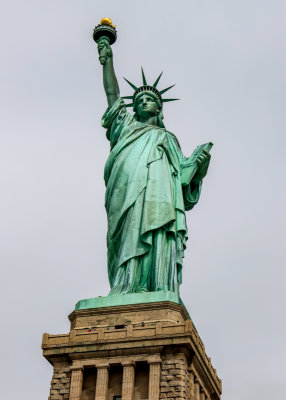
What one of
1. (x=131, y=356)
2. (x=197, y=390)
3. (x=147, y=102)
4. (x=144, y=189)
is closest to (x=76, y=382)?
(x=131, y=356)

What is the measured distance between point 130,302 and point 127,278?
3.47ft

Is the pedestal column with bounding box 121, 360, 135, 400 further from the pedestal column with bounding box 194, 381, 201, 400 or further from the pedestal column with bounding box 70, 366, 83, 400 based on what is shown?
the pedestal column with bounding box 194, 381, 201, 400

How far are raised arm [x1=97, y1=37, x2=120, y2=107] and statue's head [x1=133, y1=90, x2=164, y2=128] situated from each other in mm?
709

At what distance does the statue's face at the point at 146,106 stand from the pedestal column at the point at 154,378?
9435mm

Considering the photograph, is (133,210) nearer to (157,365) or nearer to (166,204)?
Answer: (166,204)

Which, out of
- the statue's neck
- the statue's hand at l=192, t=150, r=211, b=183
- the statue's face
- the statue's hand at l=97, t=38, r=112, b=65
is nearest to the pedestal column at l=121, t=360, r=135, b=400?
the statue's hand at l=192, t=150, r=211, b=183

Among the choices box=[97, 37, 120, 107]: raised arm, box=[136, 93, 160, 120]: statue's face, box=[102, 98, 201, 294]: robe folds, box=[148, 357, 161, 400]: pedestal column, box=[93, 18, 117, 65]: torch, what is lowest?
box=[148, 357, 161, 400]: pedestal column

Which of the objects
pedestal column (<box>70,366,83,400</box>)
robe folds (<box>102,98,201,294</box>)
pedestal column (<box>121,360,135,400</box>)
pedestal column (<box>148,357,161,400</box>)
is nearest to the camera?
pedestal column (<box>148,357,161,400</box>)

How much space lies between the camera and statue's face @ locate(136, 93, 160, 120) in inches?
1193

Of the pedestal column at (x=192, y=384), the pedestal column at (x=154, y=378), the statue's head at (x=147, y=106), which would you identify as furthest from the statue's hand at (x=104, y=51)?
the pedestal column at (x=192, y=384)

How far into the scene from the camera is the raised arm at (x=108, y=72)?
3042 cm

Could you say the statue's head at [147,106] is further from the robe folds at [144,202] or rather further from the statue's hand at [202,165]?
the statue's hand at [202,165]

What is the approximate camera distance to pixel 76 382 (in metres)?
24.0

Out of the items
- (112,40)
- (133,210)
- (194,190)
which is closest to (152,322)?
(133,210)
